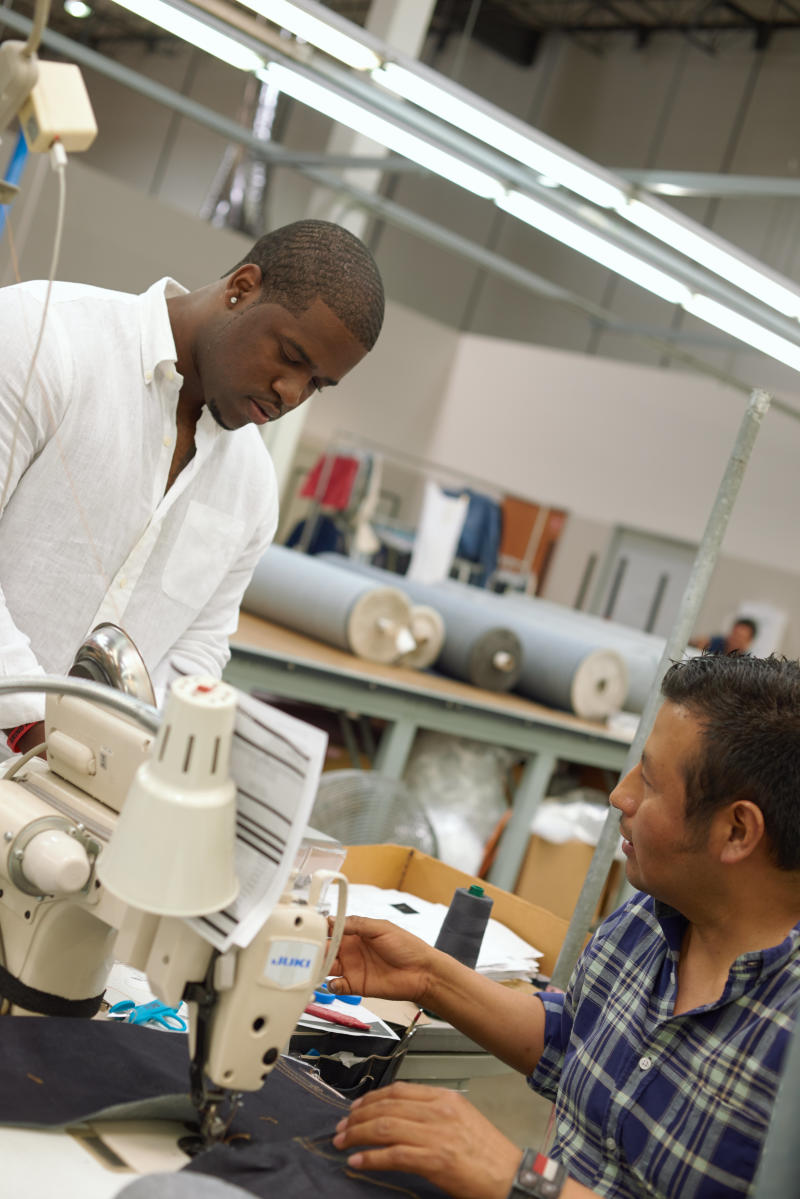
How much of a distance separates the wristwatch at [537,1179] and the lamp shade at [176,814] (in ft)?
1.40

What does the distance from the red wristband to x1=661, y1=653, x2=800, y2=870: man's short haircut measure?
0.85m

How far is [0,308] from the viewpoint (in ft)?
5.20

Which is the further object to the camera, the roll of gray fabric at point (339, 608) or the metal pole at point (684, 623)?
the roll of gray fabric at point (339, 608)

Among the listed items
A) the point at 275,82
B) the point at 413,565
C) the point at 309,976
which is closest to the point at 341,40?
the point at 275,82

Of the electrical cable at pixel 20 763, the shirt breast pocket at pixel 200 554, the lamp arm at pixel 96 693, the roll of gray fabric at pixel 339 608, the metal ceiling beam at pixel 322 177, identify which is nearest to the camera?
the lamp arm at pixel 96 693

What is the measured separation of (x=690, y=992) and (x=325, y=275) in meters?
0.97

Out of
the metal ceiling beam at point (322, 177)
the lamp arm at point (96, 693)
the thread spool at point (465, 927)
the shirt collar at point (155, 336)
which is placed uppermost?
the metal ceiling beam at point (322, 177)

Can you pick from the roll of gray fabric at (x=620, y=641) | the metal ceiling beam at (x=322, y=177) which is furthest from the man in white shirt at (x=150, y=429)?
the metal ceiling beam at (x=322, y=177)

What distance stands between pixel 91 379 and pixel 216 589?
0.41 meters

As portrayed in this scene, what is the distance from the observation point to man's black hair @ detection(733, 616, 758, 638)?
337 inches

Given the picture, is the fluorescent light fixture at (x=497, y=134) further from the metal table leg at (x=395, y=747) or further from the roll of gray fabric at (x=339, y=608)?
the metal table leg at (x=395, y=747)

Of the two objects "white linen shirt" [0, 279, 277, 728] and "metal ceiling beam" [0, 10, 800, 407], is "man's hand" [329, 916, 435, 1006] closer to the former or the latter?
"white linen shirt" [0, 279, 277, 728]

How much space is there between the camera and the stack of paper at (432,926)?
2.13 meters

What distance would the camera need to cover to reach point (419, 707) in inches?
175
